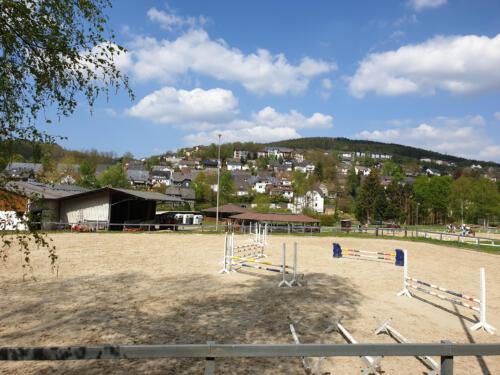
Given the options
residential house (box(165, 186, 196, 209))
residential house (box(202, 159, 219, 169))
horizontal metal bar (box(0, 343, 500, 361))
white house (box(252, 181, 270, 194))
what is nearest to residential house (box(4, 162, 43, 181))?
horizontal metal bar (box(0, 343, 500, 361))

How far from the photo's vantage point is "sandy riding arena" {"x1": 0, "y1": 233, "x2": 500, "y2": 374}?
19.9ft

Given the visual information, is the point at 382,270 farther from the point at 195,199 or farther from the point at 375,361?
the point at 195,199

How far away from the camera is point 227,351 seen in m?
2.88

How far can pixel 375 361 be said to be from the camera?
5.58 meters

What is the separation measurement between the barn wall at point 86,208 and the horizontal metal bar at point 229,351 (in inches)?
1335

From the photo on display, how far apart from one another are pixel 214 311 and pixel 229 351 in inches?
247

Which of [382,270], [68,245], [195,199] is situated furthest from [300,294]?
[195,199]

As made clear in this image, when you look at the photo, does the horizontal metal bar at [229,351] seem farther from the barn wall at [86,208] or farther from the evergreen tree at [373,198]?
the evergreen tree at [373,198]

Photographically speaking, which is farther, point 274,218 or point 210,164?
point 210,164

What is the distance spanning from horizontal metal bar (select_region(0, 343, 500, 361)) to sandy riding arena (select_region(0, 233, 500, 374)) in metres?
3.13

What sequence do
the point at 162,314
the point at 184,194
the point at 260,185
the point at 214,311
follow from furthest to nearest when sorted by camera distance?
the point at 260,185
the point at 184,194
the point at 214,311
the point at 162,314

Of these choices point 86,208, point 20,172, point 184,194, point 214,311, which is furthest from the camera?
point 184,194

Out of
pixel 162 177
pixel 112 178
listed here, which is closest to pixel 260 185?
pixel 162 177

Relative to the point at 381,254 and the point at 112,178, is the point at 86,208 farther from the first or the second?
the point at 112,178
